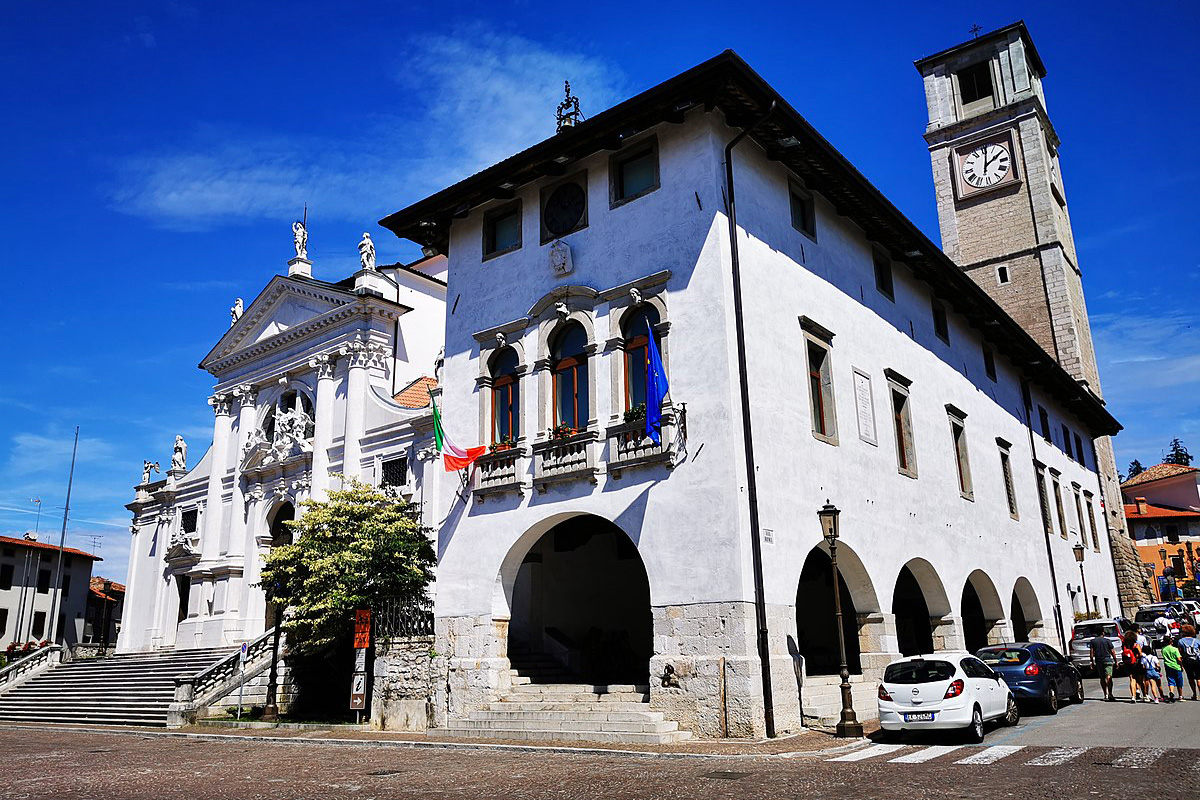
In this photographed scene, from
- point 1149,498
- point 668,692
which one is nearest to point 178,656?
point 668,692

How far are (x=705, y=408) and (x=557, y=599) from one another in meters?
8.06

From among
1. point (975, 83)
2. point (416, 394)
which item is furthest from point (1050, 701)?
point (975, 83)

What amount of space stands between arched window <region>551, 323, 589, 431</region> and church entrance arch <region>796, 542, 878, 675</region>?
19.4 feet

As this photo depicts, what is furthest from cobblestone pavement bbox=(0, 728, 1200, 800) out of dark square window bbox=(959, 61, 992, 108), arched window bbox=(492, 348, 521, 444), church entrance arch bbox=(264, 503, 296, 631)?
dark square window bbox=(959, 61, 992, 108)

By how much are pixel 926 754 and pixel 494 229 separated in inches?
582

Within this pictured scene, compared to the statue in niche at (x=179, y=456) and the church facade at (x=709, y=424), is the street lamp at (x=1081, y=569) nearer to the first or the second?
the church facade at (x=709, y=424)

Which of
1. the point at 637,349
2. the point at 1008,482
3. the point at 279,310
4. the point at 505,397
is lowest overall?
the point at 1008,482

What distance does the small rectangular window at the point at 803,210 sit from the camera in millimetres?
20156

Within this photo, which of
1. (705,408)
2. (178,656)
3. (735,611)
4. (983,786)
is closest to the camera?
(983,786)

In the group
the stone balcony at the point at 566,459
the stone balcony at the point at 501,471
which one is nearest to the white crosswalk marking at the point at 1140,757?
the stone balcony at the point at 566,459

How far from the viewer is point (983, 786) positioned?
384 inches

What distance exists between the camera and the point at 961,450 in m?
26.1

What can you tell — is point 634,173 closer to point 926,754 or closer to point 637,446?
point 637,446

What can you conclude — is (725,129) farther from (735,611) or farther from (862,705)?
(862,705)
